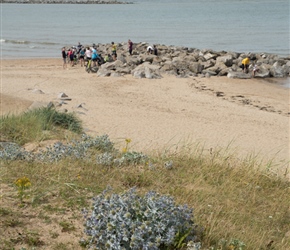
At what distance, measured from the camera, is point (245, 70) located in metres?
27.6

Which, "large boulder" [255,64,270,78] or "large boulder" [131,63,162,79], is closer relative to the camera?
"large boulder" [131,63,162,79]

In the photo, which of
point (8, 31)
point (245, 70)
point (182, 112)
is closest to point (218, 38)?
point (245, 70)

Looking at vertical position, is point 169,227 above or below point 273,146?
above

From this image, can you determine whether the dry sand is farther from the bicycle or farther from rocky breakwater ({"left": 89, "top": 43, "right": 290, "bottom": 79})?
rocky breakwater ({"left": 89, "top": 43, "right": 290, "bottom": 79})

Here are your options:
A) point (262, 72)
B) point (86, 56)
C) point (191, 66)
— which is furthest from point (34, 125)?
point (262, 72)

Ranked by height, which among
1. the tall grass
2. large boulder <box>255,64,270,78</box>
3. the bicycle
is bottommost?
large boulder <box>255,64,270,78</box>

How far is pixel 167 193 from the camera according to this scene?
5.44 meters

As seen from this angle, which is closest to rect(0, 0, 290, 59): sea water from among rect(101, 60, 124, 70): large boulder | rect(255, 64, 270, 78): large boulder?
rect(255, 64, 270, 78): large boulder

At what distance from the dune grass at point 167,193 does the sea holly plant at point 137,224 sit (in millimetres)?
263

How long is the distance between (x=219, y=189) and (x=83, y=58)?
81.6 feet

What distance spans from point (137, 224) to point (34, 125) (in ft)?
21.9

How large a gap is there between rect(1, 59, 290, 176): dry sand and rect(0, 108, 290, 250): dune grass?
3989mm

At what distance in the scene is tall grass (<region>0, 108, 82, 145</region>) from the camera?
9.16 metres

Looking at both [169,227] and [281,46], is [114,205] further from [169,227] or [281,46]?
[281,46]
